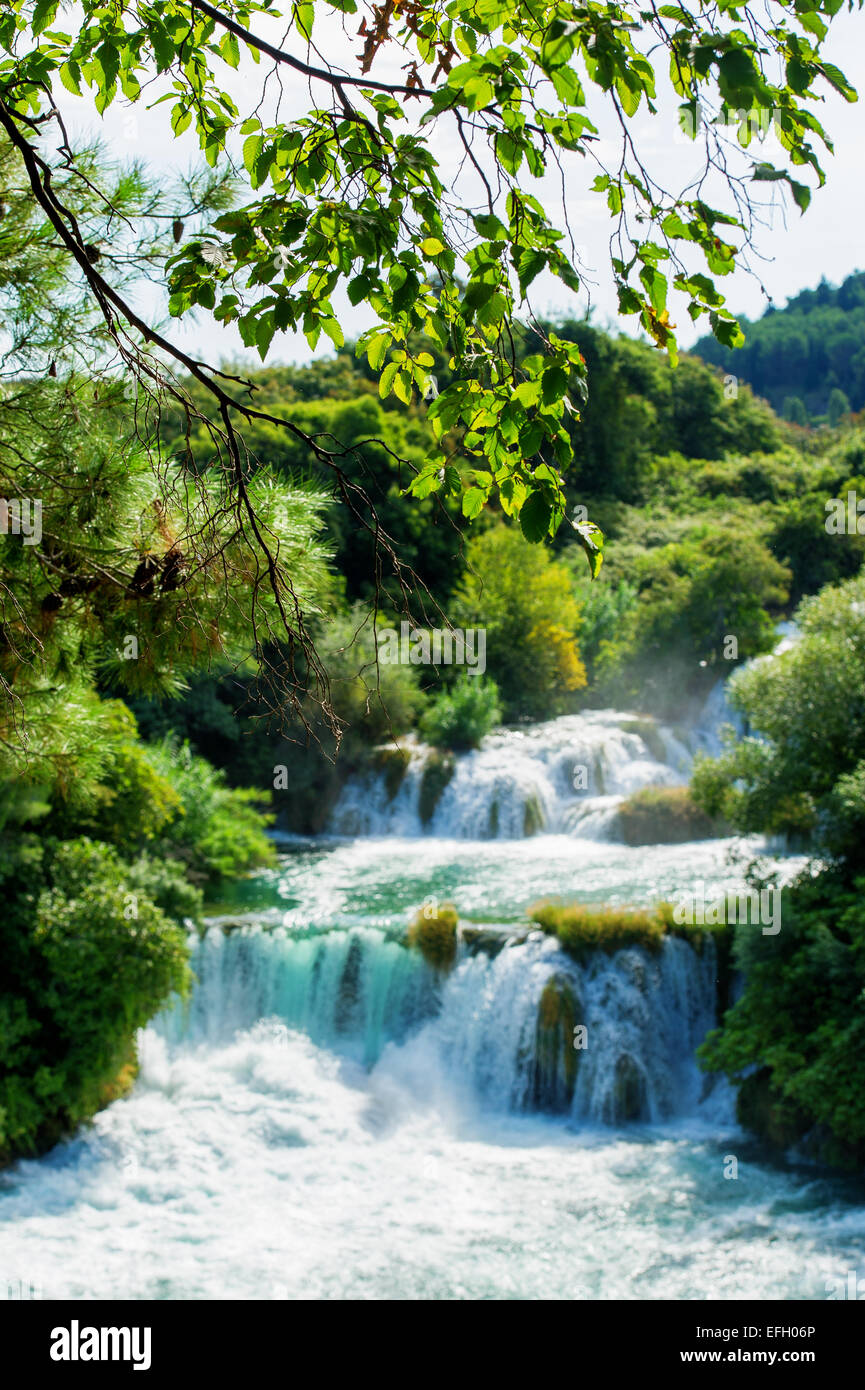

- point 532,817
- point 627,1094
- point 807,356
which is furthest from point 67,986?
point 807,356

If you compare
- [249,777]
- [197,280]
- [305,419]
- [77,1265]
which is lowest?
[77,1265]

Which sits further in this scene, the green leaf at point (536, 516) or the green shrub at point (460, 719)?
the green shrub at point (460, 719)

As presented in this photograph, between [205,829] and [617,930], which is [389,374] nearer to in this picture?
[617,930]

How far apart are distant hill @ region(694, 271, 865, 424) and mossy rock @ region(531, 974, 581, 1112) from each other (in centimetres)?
5474

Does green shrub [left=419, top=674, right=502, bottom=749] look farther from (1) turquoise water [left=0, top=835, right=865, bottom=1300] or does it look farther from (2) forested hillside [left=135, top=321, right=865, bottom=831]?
(1) turquoise water [left=0, top=835, right=865, bottom=1300]

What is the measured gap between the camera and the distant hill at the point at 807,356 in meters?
60.2

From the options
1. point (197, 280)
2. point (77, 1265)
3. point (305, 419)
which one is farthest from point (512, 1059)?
point (305, 419)

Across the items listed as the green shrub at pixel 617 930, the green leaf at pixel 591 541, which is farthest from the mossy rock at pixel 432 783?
the green leaf at pixel 591 541

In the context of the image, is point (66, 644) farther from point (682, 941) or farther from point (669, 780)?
point (669, 780)

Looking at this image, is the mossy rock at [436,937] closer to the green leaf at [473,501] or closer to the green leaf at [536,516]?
the green leaf at [473,501]

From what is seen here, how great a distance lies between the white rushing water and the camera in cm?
741

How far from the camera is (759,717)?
410 inches

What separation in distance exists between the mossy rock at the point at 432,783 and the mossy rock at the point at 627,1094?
7652 millimetres

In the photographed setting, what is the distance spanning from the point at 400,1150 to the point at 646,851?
662 cm
